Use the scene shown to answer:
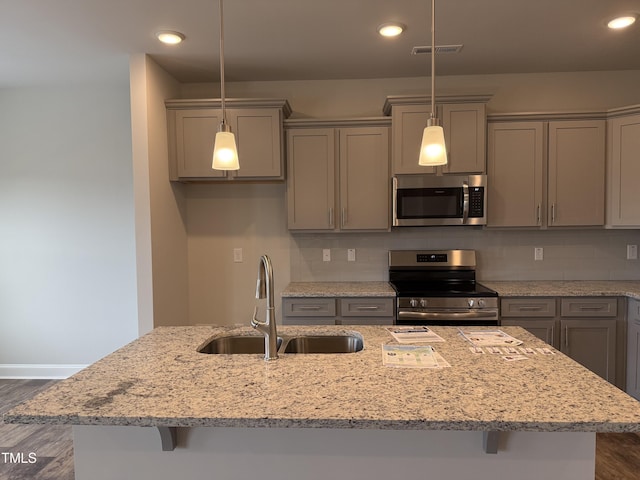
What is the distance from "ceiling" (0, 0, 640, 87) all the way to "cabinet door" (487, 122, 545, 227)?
558 millimetres

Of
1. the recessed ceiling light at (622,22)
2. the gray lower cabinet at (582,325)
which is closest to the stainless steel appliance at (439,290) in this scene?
the gray lower cabinet at (582,325)

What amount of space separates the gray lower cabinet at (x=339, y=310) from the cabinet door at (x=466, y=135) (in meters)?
1.20

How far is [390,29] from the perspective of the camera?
2557mm

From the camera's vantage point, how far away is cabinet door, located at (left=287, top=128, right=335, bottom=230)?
3.24 m

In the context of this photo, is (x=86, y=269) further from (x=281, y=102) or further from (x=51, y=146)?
(x=281, y=102)

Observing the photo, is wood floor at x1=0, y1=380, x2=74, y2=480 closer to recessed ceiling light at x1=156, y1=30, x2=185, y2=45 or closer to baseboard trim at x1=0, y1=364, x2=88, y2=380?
baseboard trim at x1=0, y1=364, x2=88, y2=380

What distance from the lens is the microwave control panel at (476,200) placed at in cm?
312

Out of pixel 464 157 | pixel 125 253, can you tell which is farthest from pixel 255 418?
pixel 125 253

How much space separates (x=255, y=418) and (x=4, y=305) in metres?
3.95

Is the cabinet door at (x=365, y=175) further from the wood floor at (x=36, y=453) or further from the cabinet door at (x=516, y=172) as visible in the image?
the wood floor at (x=36, y=453)

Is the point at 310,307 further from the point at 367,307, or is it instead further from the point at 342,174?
the point at 342,174

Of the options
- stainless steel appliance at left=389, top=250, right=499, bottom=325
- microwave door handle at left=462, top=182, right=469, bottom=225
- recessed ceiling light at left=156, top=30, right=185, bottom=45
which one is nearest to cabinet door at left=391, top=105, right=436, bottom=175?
microwave door handle at left=462, top=182, right=469, bottom=225

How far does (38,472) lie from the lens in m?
2.34

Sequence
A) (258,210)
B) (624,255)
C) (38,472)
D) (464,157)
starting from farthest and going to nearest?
(258,210) < (624,255) < (464,157) < (38,472)
